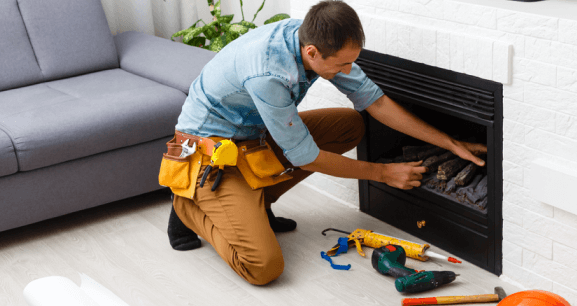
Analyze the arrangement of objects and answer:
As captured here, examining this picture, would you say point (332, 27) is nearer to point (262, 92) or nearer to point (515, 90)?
point (262, 92)

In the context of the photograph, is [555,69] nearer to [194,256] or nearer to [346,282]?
[346,282]

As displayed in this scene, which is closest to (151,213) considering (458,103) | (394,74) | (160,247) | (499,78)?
(160,247)

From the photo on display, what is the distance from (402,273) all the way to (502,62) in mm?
674

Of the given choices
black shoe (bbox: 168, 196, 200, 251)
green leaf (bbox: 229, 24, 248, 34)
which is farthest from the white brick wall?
green leaf (bbox: 229, 24, 248, 34)

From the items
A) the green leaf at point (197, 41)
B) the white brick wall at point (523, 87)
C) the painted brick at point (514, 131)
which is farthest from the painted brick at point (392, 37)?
the green leaf at point (197, 41)

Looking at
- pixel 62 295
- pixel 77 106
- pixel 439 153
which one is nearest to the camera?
pixel 62 295

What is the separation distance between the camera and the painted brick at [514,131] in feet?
5.71

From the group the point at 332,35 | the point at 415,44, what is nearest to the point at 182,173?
the point at 332,35

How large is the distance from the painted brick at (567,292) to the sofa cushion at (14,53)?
90.1 inches

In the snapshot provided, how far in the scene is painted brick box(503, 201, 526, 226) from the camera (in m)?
1.82

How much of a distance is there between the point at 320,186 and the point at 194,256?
2.27 ft

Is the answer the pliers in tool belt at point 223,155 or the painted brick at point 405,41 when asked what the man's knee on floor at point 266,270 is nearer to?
the pliers in tool belt at point 223,155

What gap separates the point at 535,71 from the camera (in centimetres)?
165

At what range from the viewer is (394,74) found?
6.93ft
